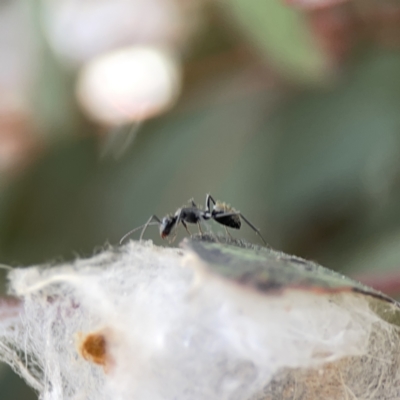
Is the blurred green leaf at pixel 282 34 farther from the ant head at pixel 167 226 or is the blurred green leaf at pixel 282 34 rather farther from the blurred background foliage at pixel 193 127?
the ant head at pixel 167 226

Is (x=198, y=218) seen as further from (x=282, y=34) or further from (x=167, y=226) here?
(x=282, y=34)

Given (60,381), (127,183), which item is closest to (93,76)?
(127,183)

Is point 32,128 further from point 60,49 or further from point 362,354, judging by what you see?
point 362,354

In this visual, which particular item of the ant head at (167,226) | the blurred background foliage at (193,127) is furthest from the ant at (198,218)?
the blurred background foliage at (193,127)

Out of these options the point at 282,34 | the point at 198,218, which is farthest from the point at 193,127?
the point at 198,218

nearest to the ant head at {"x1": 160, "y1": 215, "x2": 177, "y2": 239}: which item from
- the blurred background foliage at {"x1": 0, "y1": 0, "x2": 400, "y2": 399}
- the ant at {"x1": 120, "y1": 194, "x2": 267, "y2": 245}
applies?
the ant at {"x1": 120, "y1": 194, "x2": 267, "y2": 245}
